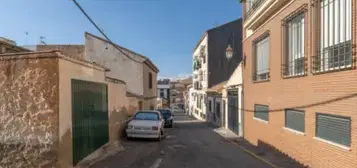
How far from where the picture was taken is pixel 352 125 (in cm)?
796

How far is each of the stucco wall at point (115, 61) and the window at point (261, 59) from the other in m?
14.0

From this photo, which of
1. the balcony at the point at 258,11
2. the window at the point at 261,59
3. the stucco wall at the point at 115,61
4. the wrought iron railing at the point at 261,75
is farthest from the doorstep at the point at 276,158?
the stucco wall at the point at 115,61

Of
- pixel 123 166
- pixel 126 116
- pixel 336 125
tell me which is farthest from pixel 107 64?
pixel 336 125

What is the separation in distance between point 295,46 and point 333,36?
2931 mm

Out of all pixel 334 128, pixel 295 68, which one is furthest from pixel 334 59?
pixel 295 68

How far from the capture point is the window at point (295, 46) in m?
11.7

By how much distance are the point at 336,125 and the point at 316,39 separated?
113 inches

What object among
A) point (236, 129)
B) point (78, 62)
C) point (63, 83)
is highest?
point (78, 62)

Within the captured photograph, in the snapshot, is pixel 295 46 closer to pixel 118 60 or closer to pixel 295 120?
pixel 295 120

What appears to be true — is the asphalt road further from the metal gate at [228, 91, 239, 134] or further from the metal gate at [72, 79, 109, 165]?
the metal gate at [228, 91, 239, 134]

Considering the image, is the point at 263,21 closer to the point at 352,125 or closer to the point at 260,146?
the point at 260,146

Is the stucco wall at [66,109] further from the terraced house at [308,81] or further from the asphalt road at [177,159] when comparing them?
the terraced house at [308,81]

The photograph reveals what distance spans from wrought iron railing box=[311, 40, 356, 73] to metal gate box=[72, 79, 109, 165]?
6909 millimetres

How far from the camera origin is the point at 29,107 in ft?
27.5
